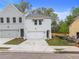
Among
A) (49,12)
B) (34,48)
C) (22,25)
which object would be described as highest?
(49,12)

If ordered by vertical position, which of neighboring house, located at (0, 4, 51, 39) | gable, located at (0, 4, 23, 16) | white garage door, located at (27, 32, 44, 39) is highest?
gable, located at (0, 4, 23, 16)

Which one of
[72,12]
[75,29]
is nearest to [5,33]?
[75,29]

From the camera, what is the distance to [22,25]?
67.5 meters

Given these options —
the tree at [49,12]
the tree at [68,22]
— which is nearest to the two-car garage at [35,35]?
the tree at [68,22]

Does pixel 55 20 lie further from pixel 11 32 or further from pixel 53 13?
pixel 11 32

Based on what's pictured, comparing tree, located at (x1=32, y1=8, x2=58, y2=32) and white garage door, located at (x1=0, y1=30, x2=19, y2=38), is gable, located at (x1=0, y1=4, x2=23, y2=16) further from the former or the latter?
tree, located at (x1=32, y1=8, x2=58, y2=32)

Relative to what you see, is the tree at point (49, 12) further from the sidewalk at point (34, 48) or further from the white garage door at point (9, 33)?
the sidewalk at point (34, 48)

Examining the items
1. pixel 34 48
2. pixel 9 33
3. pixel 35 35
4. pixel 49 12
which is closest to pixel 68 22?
pixel 49 12

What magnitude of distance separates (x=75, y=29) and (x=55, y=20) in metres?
43.4

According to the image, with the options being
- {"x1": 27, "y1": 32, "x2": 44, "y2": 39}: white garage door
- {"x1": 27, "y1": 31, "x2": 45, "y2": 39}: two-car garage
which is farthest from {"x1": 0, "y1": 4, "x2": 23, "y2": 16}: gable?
{"x1": 27, "y1": 32, "x2": 44, "y2": 39}: white garage door

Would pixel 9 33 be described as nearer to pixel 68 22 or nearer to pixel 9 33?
pixel 9 33

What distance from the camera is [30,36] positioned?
66938 mm

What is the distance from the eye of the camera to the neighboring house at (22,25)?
218ft

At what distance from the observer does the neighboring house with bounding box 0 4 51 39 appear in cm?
6631
